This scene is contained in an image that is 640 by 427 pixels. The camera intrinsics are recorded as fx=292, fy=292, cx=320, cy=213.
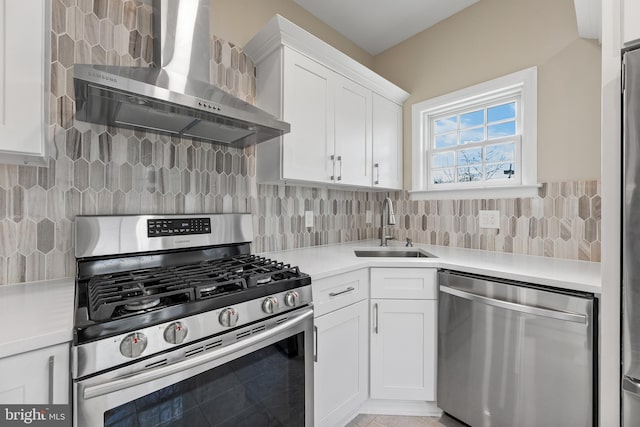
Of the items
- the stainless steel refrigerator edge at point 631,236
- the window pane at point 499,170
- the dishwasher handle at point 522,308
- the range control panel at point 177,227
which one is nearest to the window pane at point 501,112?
the window pane at point 499,170

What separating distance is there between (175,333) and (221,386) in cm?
29

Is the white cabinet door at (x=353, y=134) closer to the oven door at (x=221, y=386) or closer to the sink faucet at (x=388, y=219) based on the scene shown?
the sink faucet at (x=388, y=219)

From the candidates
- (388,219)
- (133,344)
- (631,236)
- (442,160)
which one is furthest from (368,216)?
(133,344)

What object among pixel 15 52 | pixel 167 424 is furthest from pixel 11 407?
pixel 15 52

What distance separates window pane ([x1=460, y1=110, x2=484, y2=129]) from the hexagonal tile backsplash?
2.12 ft

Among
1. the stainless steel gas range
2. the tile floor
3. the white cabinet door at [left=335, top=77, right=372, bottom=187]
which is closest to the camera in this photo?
→ the stainless steel gas range

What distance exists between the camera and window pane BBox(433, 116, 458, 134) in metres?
2.46

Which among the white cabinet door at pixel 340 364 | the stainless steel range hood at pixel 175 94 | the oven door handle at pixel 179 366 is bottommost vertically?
the white cabinet door at pixel 340 364

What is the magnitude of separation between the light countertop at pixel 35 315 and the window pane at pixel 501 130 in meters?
2.63

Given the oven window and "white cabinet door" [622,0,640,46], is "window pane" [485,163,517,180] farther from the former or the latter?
the oven window

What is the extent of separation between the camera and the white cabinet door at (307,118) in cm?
176

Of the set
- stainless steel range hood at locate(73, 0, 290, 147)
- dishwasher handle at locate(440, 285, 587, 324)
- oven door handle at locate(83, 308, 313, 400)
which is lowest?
oven door handle at locate(83, 308, 313, 400)

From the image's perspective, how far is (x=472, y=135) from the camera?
2359 millimetres

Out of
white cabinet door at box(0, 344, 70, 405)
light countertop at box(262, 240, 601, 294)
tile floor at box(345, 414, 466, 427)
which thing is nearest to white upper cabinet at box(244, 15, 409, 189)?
light countertop at box(262, 240, 601, 294)
